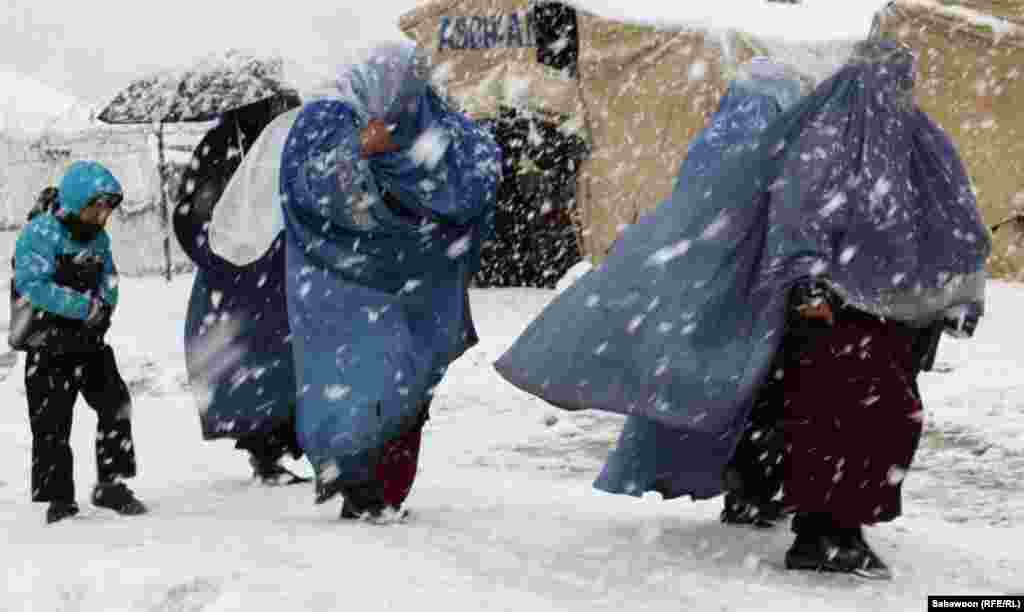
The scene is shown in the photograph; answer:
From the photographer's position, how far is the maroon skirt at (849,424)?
4.74 meters

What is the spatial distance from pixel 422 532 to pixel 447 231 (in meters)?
1.06

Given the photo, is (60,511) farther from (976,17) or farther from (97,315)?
(976,17)

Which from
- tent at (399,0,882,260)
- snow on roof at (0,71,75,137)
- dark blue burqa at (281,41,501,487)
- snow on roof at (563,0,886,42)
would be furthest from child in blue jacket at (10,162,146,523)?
snow on roof at (0,71,75,137)

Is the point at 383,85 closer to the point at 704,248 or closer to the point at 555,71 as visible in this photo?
the point at 704,248

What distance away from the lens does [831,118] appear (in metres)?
4.87

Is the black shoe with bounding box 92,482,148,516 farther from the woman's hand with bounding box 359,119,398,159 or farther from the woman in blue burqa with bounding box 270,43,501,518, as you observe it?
the woman's hand with bounding box 359,119,398,159

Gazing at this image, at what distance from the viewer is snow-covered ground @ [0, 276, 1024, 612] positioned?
14.5 ft

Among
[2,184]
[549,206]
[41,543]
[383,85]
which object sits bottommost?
[2,184]

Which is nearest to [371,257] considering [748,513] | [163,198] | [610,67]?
[748,513]

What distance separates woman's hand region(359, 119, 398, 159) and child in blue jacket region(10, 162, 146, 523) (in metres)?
0.96

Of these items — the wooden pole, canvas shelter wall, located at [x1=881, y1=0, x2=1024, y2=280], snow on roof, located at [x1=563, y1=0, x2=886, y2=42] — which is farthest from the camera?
the wooden pole

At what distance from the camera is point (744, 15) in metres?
13.9

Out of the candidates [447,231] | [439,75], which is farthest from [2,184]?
[447,231]

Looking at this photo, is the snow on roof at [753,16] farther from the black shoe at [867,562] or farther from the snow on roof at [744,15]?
the black shoe at [867,562]
